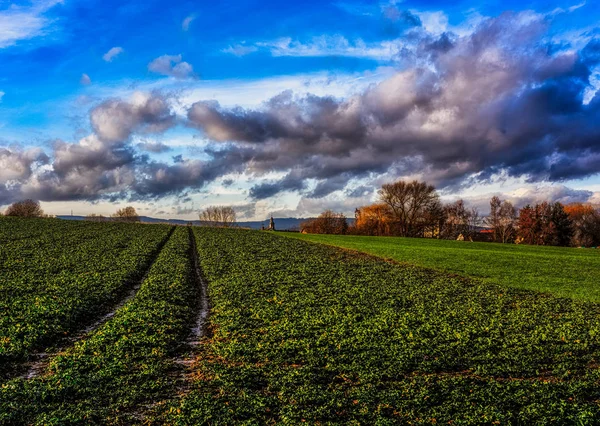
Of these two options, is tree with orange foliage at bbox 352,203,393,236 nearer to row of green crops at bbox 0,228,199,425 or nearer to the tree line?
the tree line

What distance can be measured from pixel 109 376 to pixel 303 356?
6.00 meters

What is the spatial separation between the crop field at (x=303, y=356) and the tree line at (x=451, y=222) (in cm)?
7410

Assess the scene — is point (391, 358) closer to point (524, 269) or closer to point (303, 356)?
point (303, 356)

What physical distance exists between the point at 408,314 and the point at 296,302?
588 centimetres

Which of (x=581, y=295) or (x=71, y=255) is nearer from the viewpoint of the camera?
(x=581, y=295)

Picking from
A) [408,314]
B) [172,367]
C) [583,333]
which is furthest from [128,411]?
[583,333]

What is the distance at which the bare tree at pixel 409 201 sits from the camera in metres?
104

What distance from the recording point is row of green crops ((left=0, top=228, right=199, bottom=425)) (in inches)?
393

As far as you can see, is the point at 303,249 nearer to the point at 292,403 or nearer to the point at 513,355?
the point at 513,355

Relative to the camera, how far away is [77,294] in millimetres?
22375

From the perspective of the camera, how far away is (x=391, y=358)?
13711mm

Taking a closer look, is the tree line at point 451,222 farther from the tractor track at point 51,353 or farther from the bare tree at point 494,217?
the tractor track at point 51,353

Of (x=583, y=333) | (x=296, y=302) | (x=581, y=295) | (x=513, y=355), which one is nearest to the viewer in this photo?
(x=513, y=355)

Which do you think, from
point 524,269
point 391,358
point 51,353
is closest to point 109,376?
point 51,353
